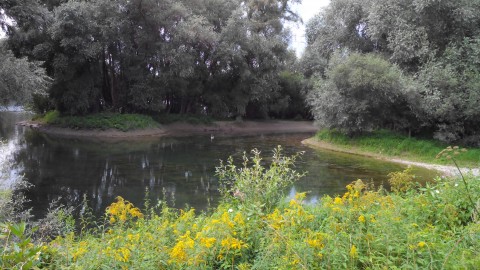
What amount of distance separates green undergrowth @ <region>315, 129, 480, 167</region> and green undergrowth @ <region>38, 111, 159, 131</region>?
44.5ft

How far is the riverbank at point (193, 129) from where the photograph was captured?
26.0m

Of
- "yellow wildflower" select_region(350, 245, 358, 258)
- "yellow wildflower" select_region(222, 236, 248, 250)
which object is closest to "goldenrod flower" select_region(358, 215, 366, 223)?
"yellow wildflower" select_region(350, 245, 358, 258)

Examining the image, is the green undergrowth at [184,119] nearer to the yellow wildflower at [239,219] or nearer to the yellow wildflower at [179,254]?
the yellow wildflower at [239,219]

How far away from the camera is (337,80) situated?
1936cm

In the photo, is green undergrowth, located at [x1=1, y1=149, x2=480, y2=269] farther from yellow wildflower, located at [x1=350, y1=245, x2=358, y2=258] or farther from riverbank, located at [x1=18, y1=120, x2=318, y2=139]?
riverbank, located at [x1=18, y1=120, x2=318, y2=139]

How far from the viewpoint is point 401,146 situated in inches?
707

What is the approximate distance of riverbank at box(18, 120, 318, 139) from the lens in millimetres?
25984

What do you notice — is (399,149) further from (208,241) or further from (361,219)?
(208,241)

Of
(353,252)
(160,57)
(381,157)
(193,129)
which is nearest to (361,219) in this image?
(353,252)

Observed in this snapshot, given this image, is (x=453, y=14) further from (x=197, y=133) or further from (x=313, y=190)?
(x=197, y=133)

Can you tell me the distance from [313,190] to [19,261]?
31.0 feet

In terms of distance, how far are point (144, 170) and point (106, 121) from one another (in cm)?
1371

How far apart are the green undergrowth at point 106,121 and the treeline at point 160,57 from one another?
34.9 inches

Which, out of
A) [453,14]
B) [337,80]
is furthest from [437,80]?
[337,80]
